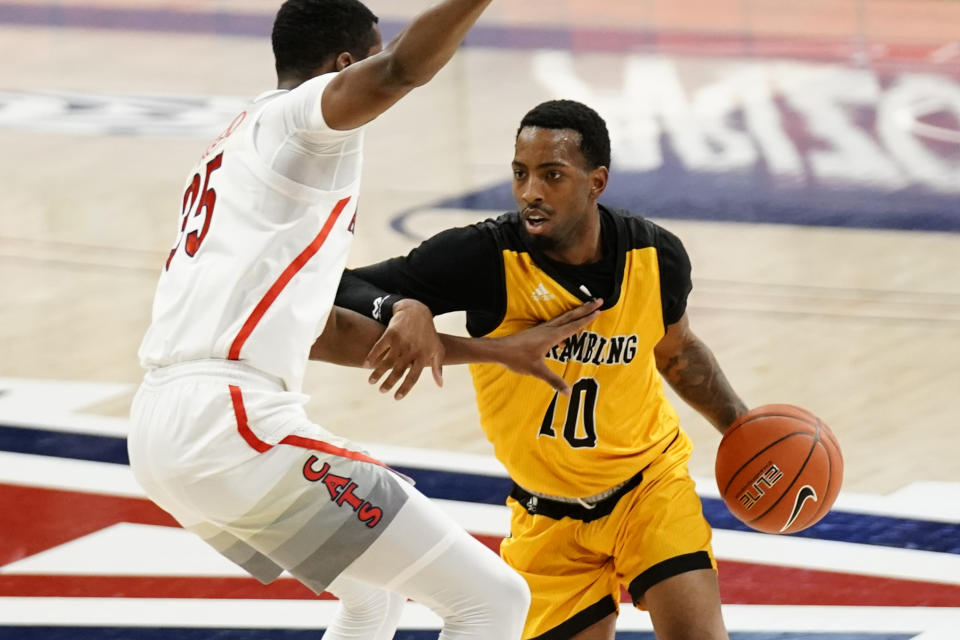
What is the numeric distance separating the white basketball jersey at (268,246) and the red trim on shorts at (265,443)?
10 cm

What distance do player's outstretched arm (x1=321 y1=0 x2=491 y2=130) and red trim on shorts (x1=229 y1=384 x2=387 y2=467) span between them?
2.24 feet

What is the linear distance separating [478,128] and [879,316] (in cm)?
522

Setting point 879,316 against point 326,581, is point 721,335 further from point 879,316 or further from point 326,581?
point 326,581

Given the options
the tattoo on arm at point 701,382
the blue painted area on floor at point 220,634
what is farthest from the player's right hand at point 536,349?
the blue painted area on floor at point 220,634

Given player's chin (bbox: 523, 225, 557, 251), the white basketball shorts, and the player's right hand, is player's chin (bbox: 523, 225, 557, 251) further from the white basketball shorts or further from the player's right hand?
the white basketball shorts

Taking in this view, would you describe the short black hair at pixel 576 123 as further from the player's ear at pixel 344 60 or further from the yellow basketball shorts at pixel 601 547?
the yellow basketball shorts at pixel 601 547

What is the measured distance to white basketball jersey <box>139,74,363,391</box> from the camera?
3.59 meters

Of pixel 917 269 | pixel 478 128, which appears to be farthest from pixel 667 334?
pixel 478 128

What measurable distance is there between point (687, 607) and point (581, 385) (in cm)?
69

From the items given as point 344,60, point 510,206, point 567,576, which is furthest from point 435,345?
point 510,206

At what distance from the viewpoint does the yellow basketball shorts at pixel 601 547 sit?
4406mm

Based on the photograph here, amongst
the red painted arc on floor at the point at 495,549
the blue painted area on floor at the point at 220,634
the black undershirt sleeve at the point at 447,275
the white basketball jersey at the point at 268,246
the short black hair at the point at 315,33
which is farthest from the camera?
the red painted arc on floor at the point at 495,549

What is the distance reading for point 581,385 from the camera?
4.41m

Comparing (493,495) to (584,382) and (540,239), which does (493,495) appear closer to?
(584,382)
